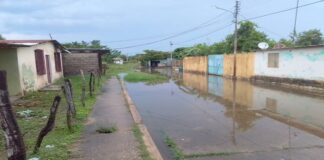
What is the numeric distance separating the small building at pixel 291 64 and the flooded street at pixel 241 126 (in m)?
4.01

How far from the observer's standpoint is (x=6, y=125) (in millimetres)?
3814

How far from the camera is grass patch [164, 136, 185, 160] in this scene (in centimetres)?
642

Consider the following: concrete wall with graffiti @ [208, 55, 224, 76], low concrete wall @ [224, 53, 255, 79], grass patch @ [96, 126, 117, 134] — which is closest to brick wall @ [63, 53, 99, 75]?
concrete wall with graffiti @ [208, 55, 224, 76]

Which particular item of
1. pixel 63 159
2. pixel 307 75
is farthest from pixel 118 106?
pixel 307 75

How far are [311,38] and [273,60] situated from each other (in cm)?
1756

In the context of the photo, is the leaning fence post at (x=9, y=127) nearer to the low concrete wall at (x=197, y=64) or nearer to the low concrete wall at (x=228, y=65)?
the low concrete wall at (x=228, y=65)

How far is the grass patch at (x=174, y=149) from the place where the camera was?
642 cm

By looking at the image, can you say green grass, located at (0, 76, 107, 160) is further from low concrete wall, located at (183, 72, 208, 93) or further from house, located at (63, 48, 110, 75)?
house, located at (63, 48, 110, 75)

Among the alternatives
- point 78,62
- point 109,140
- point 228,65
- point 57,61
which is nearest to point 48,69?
point 57,61

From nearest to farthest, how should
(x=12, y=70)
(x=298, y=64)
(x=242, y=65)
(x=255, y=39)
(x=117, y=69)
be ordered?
1. (x=12, y=70)
2. (x=298, y=64)
3. (x=242, y=65)
4. (x=255, y=39)
5. (x=117, y=69)

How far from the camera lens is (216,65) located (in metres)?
33.2

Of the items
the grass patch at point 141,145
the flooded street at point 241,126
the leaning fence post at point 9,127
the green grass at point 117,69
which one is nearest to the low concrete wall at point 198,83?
the flooded street at point 241,126

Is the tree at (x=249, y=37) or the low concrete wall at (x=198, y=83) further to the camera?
the tree at (x=249, y=37)

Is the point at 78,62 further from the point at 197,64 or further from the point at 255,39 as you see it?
the point at 255,39
